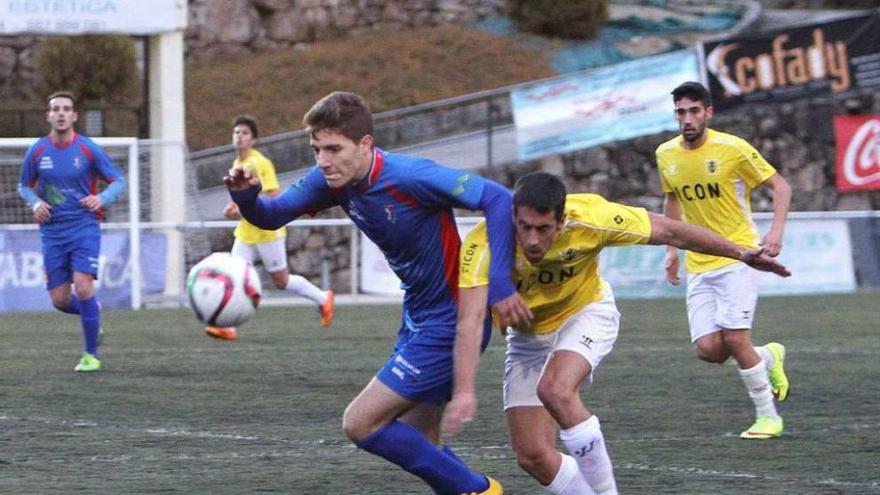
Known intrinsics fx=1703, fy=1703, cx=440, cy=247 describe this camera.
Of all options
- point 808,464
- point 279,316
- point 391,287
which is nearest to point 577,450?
point 808,464

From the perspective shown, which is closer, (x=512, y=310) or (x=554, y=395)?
(x=512, y=310)

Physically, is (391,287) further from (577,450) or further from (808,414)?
(577,450)

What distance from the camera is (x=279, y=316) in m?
19.4

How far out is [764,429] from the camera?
9.00m

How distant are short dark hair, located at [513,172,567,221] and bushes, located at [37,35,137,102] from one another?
22132mm

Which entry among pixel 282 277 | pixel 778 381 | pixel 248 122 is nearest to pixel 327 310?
pixel 282 277

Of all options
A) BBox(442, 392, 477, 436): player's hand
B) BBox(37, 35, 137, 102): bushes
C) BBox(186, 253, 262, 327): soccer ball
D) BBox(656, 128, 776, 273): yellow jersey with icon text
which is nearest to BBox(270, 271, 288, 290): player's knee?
BBox(656, 128, 776, 273): yellow jersey with icon text

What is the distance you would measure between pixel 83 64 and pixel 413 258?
2192cm

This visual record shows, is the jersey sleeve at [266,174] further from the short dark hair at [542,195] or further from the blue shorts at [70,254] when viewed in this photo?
the short dark hair at [542,195]

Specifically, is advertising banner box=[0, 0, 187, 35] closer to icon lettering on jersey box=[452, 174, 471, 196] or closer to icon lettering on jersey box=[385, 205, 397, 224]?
icon lettering on jersey box=[385, 205, 397, 224]

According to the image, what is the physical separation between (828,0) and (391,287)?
20.7m

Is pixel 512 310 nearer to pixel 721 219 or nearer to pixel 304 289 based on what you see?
pixel 721 219

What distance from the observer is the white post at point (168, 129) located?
22391 mm

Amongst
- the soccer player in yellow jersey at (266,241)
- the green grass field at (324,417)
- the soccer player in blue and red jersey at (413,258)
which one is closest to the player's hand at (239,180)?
the soccer player in blue and red jersey at (413,258)
